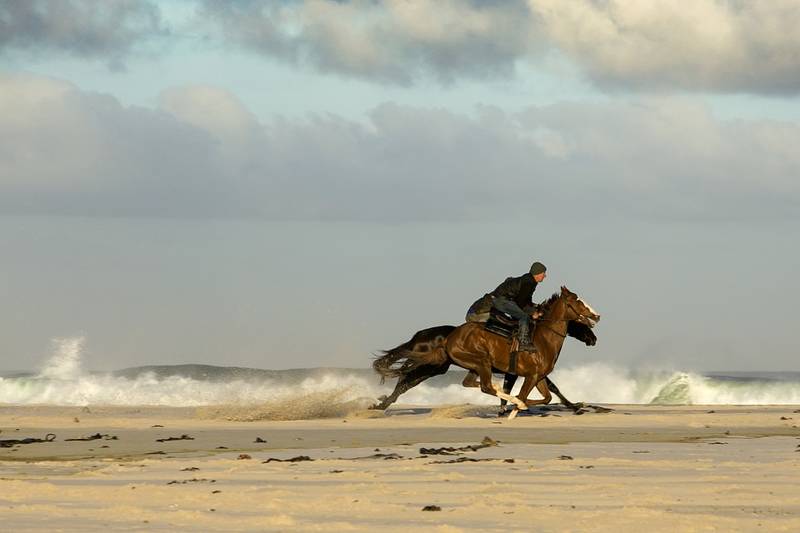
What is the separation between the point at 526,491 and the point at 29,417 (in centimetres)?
1407

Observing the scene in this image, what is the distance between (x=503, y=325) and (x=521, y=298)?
1.75ft

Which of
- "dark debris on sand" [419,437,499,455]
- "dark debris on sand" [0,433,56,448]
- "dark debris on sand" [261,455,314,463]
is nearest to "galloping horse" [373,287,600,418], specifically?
"dark debris on sand" [419,437,499,455]

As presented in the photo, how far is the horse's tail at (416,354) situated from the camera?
72.8ft

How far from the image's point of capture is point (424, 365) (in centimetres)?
2238

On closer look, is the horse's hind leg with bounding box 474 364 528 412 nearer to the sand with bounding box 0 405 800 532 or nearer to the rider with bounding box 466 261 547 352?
the rider with bounding box 466 261 547 352

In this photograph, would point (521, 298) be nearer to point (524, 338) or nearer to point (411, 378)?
point (524, 338)

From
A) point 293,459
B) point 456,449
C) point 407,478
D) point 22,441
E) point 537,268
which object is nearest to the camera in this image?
point 407,478

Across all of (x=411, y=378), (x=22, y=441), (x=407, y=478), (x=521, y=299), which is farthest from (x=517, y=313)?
(x=407, y=478)

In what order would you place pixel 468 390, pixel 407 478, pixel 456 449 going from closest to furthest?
1. pixel 407 478
2. pixel 456 449
3. pixel 468 390

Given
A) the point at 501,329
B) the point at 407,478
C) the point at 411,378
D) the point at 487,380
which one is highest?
the point at 501,329

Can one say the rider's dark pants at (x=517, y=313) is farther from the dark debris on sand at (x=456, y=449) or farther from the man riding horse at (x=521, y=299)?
the dark debris on sand at (x=456, y=449)

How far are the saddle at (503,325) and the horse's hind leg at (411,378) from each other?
1186 millimetres

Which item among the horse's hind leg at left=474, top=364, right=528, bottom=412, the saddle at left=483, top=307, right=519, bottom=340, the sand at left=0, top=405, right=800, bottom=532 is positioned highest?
the saddle at left=483, top=307, right=519, bottom=340

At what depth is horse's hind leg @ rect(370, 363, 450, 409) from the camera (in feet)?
73.4
